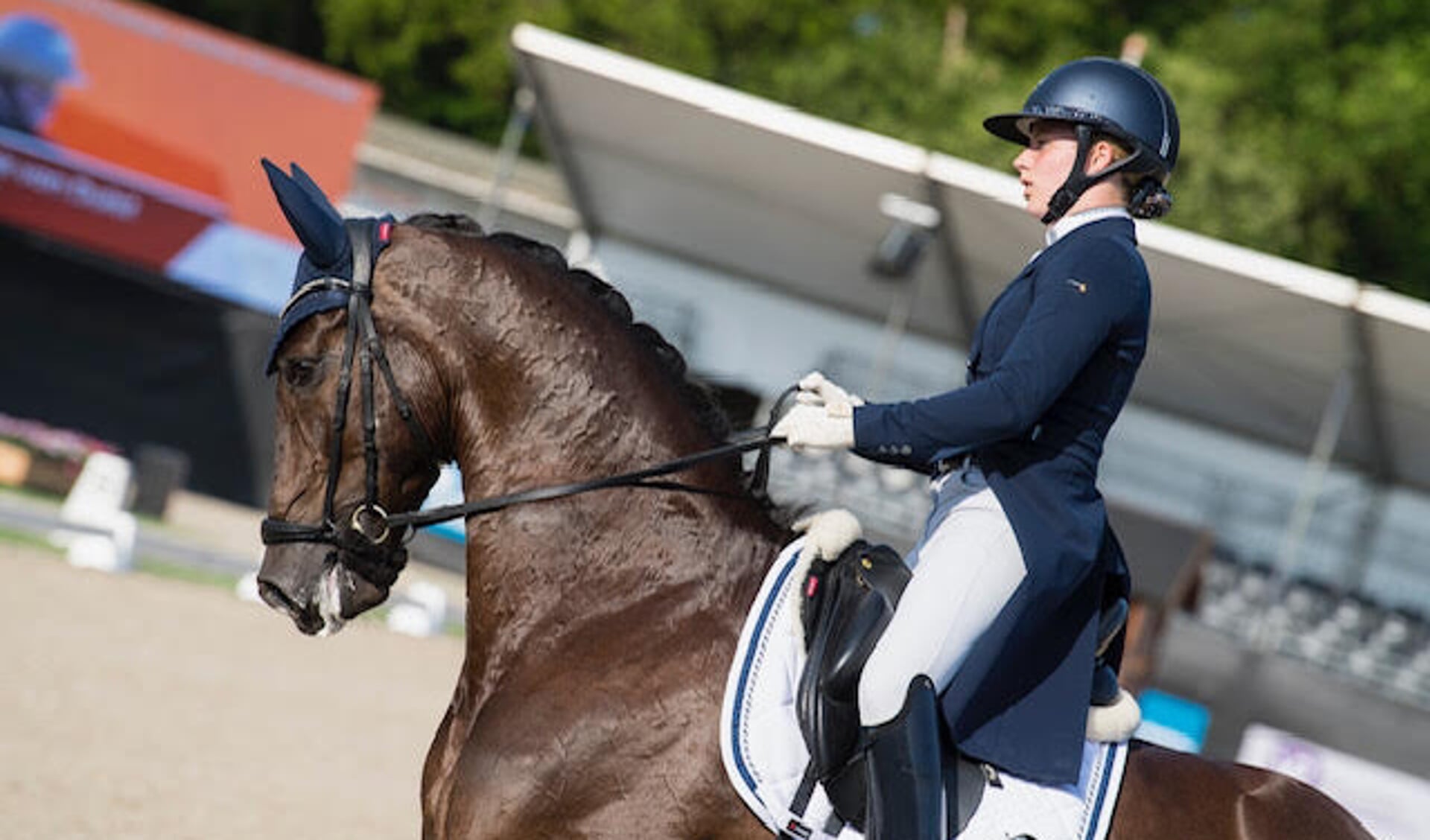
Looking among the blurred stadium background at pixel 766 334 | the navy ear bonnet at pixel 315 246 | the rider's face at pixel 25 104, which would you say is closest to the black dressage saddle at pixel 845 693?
the navy ear bonnet at pixel 315 246

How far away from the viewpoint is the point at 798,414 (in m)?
3.29

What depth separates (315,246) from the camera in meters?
3.52

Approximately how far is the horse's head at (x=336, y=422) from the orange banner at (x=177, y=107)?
17.2 m

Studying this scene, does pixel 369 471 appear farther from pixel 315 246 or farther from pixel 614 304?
pixel 614 304

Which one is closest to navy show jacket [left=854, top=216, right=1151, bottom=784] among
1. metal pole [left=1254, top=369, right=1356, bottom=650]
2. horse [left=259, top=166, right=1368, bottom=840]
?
horse [left=259, top=166, right=1368, bottom=840]

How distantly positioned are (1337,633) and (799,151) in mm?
7603

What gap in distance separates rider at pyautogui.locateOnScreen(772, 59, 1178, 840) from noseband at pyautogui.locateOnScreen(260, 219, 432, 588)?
888 mm

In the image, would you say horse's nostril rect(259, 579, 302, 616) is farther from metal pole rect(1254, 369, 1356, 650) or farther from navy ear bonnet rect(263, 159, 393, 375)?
metal pole rect(1254, 369, 1356, 650)

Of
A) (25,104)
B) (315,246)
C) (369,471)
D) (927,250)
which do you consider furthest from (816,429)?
(25,104)

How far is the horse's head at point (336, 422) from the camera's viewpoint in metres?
3.52

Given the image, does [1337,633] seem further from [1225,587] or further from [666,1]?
[666,1]

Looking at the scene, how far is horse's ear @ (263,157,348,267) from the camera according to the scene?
137 inches

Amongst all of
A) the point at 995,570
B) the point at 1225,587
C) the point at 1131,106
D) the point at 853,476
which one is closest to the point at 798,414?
the point at 995,570

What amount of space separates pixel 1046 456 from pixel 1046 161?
621mm
